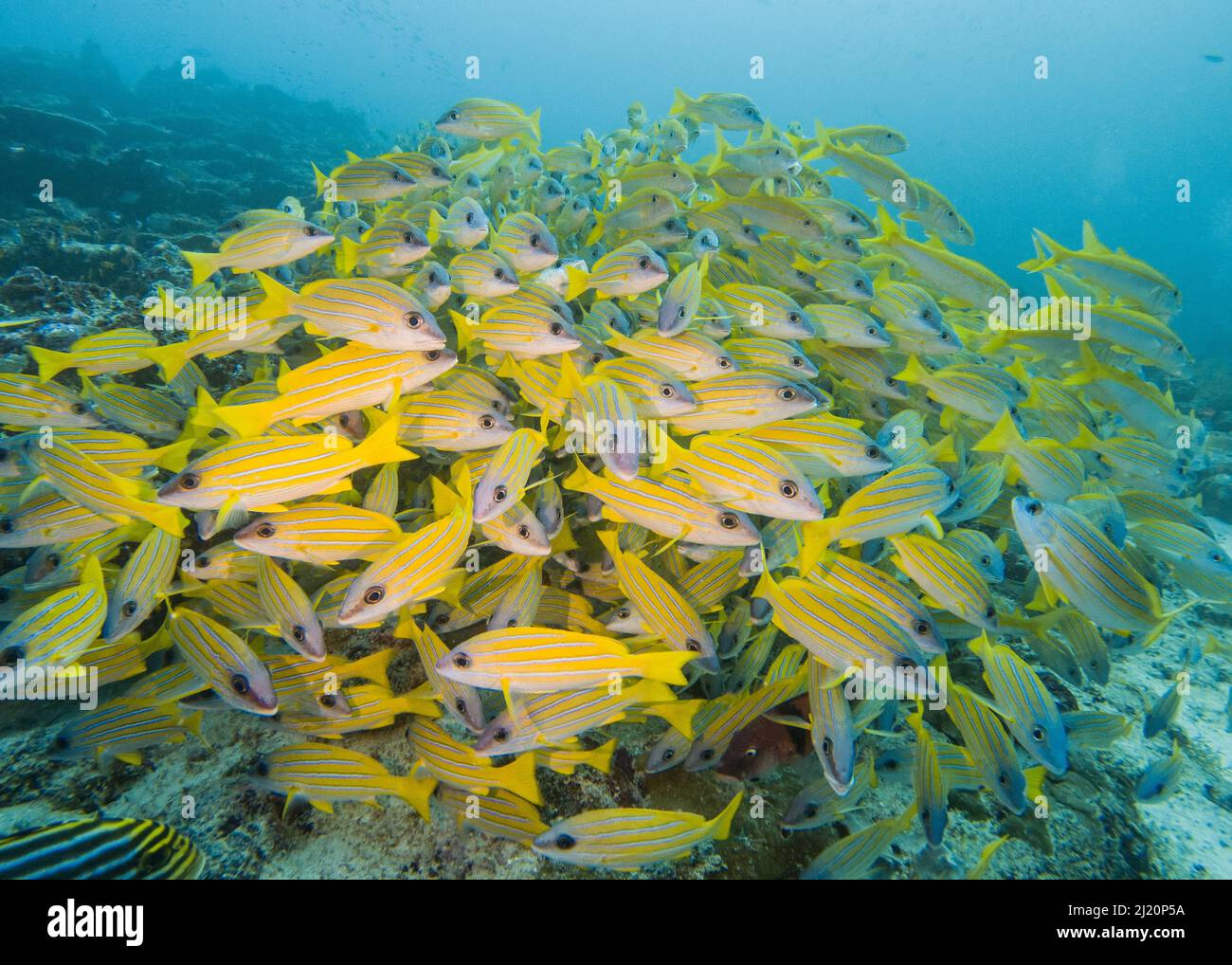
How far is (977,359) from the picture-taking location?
13.3 feet

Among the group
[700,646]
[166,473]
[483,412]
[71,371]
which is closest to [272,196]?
[71,371]

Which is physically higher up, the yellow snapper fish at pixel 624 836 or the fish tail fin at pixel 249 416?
the fish tail fin at pixel 249 416

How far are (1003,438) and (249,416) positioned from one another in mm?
3638

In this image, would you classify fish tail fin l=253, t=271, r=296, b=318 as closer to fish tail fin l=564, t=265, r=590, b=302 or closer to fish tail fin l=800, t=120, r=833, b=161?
fish tail fin l=564, t=265, r=590, b=302

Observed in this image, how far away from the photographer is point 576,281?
3.25m

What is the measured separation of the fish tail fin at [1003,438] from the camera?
2863mm

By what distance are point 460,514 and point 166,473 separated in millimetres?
2551

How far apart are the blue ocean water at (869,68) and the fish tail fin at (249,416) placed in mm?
103355

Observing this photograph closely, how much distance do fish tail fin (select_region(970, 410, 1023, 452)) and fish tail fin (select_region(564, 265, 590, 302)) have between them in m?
2.40

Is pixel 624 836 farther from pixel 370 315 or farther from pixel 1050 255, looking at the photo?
pixel 1050 255

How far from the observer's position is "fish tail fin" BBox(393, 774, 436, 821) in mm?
2408

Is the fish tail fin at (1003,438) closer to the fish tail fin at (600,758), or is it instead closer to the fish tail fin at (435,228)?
the fish tail fin at (600,758)

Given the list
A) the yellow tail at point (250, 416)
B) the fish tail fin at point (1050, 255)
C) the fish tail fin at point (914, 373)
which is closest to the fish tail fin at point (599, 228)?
the fish tail fin at point (914, 373)
